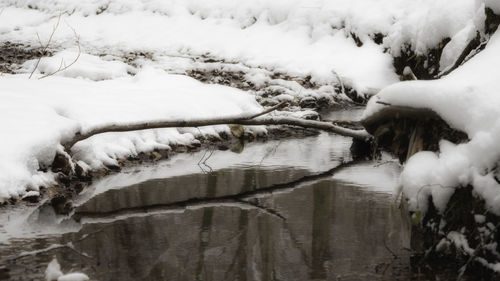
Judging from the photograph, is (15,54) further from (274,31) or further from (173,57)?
(274,31)

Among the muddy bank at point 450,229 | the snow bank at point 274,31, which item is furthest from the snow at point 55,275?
the snow bank at point 274,31

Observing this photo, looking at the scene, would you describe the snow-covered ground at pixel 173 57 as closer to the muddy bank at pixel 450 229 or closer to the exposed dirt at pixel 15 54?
the exposed dirt at pixel 15 54

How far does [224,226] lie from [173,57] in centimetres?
815

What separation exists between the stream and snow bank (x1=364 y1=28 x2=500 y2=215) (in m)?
0.40

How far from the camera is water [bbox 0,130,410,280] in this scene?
3832mm

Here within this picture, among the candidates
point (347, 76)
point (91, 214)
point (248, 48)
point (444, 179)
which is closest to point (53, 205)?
point (91, 214)

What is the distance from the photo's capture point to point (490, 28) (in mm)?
4672

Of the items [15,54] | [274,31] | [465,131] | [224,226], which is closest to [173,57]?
[274,31]

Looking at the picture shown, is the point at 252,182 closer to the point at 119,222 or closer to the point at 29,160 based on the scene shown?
the point at 119,222

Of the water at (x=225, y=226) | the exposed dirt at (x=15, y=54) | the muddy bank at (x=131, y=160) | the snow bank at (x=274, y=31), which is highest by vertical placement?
the snow bank at (x=274, y=31)

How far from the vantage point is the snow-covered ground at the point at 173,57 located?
6098 mm

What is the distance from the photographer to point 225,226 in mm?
4707

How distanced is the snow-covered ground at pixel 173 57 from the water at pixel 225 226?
24.0 inches

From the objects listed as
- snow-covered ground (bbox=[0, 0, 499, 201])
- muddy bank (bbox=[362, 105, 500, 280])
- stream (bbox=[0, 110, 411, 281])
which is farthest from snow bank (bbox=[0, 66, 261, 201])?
muddy bank (bbox=[362, 105, 500, 280])
